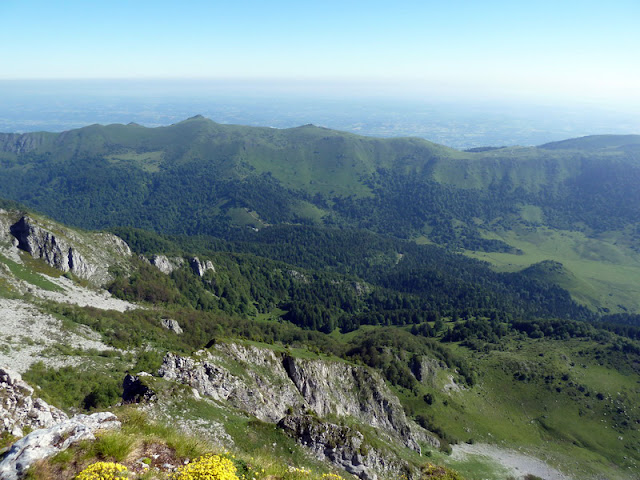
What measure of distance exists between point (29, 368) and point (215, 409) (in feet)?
120

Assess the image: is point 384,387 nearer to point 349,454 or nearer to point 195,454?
point 349,454

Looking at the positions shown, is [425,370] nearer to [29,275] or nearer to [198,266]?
[29,275]

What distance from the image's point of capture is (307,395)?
212 feet

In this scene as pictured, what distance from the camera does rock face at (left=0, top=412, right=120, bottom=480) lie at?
44.8 ft

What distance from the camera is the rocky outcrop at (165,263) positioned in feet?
512

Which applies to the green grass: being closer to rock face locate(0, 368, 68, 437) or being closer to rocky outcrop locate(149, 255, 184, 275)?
rocky outcrop locate(149, 255, 184, 275)

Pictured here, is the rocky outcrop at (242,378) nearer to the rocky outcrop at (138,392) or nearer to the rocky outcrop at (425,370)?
the rocky outcrop at (138,392)

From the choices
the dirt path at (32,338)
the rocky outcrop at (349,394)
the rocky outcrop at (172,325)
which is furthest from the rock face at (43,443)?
the rocky outcrop at (172,325)

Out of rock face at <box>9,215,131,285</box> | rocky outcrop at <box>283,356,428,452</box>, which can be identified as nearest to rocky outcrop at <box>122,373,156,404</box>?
rocky outcrop at <box>283,356,428,452</box>

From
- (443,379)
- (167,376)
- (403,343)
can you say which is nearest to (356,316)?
(403,343)

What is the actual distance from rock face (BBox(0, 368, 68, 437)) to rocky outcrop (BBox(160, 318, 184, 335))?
7200cm

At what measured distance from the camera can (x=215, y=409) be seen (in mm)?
39500

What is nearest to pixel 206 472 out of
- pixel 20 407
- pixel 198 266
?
pixel 20 407

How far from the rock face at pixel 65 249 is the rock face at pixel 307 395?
8343 centimetres
